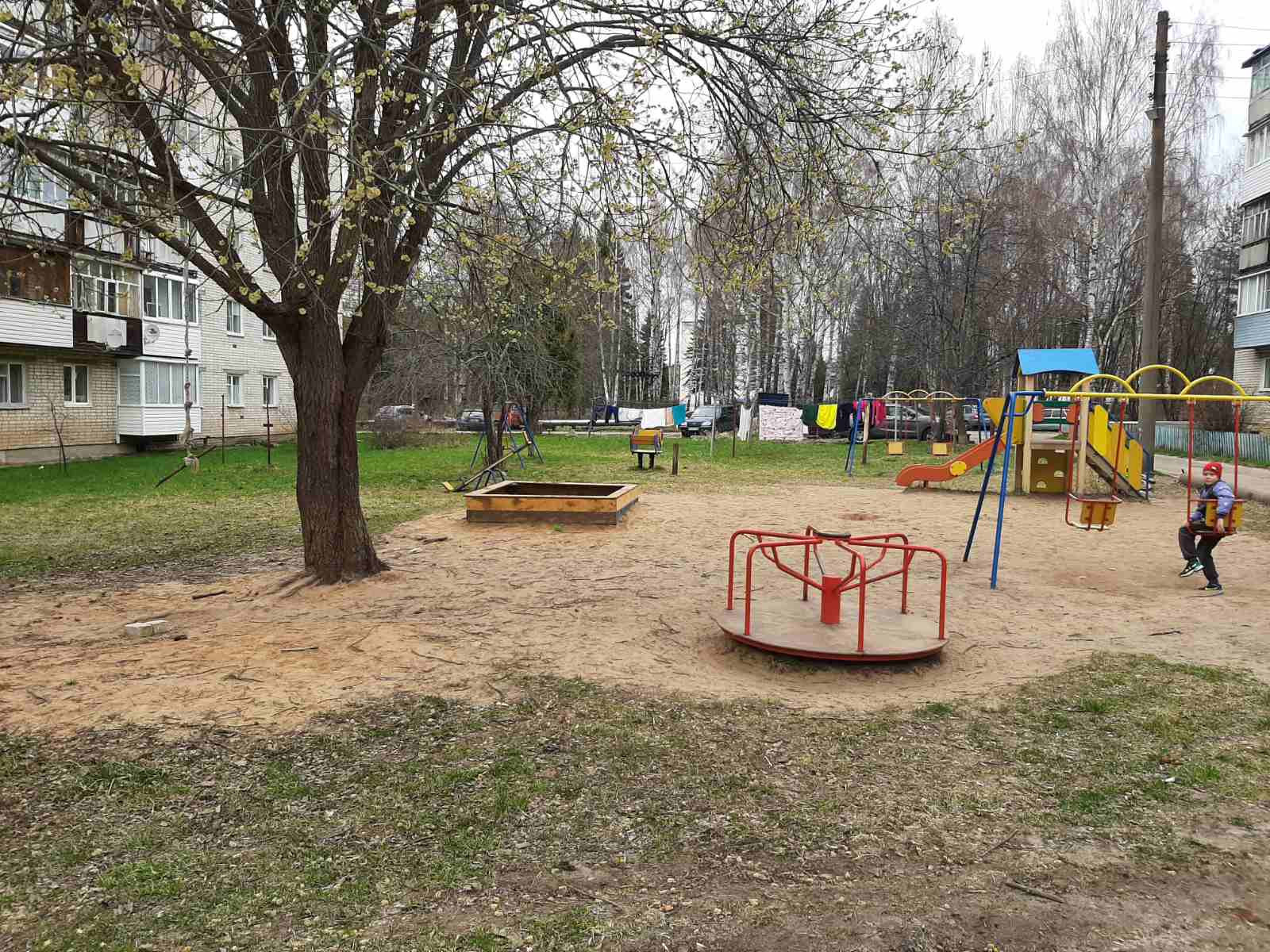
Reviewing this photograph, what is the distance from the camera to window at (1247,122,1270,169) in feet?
97.1

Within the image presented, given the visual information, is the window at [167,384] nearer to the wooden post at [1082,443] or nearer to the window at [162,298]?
the window at [162,298]

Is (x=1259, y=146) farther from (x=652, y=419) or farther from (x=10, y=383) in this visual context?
(x=10, y=383)

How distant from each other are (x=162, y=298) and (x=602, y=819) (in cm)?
2857

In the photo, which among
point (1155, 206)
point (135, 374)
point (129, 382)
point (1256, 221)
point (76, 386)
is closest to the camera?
point (1155, 206)

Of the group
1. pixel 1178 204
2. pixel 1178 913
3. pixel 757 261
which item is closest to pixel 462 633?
pixel 757 261

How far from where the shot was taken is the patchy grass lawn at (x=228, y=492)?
10.6 metres

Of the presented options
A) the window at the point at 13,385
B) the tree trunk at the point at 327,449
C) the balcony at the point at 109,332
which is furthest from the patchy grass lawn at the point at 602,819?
the balcony at the point at 109,332

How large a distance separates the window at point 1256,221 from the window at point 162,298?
34469mm

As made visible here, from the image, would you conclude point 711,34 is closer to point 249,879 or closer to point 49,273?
point 249,879

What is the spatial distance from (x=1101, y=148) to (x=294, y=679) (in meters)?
31.9

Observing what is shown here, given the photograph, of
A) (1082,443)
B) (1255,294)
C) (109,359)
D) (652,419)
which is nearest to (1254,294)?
(1255,294)

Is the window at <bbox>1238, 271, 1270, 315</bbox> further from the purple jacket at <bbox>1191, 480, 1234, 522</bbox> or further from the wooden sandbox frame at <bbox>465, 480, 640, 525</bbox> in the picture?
the wooden sandbox frame at <bbox>465, 480, 640, 525</bbox>

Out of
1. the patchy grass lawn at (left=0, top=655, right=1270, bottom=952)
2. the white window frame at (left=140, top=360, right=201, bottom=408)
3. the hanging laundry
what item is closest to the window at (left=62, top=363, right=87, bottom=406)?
the white window frame at (left=140, top=360, right=201, bottom=408)

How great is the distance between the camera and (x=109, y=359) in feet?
85.6
